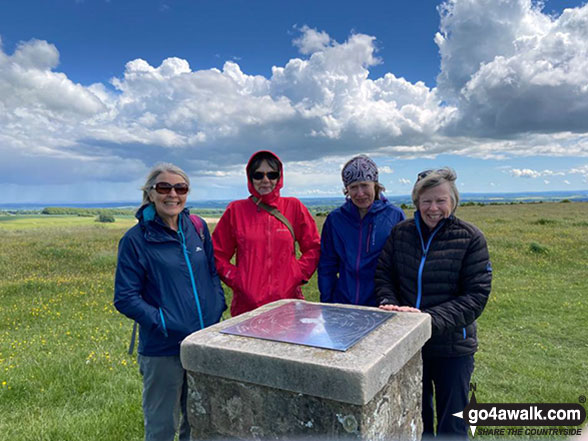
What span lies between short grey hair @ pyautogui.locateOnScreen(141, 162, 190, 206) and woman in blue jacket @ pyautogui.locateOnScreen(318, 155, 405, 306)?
1.55 m

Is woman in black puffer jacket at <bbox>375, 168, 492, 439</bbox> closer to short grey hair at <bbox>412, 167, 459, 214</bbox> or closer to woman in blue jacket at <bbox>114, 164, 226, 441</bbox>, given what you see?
short grey hair at <bbox>412, 167, 459, 214</bbox>

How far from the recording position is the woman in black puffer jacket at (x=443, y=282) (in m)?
3.36

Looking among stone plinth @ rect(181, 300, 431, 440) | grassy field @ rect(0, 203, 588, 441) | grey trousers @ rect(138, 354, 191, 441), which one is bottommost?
grassy field @ rect(0, 203, 588, 441)

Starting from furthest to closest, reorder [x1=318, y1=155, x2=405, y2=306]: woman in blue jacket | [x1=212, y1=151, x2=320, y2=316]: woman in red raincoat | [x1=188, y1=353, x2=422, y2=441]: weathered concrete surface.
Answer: [x1=212, y1=151, x2=320, y2=316]: woman in red raincoat, [x1=318, y1=155, x2=405, y2=306]: woman in blue jacket, [x1=188, y1=353, x2=422, y2=441]: weathered concrete surface

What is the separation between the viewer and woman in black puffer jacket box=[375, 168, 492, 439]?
336cm

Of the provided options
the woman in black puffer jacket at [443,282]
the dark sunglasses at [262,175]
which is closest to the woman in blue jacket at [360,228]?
the woman in black puffer jacket at [443,282]

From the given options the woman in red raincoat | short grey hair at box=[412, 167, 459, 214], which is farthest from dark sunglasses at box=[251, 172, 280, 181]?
short grey hair at box=[412, 167, 459, 214]

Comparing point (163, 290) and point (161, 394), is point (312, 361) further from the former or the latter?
point (161, 394)

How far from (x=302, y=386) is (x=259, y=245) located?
72.0 inches

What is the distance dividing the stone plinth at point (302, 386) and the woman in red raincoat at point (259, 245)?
38.0 inches

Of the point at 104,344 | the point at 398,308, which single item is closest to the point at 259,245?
the point at 398,308

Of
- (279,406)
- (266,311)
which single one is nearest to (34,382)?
(266,311)

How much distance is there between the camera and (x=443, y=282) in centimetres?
343

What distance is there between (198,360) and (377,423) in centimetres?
126
